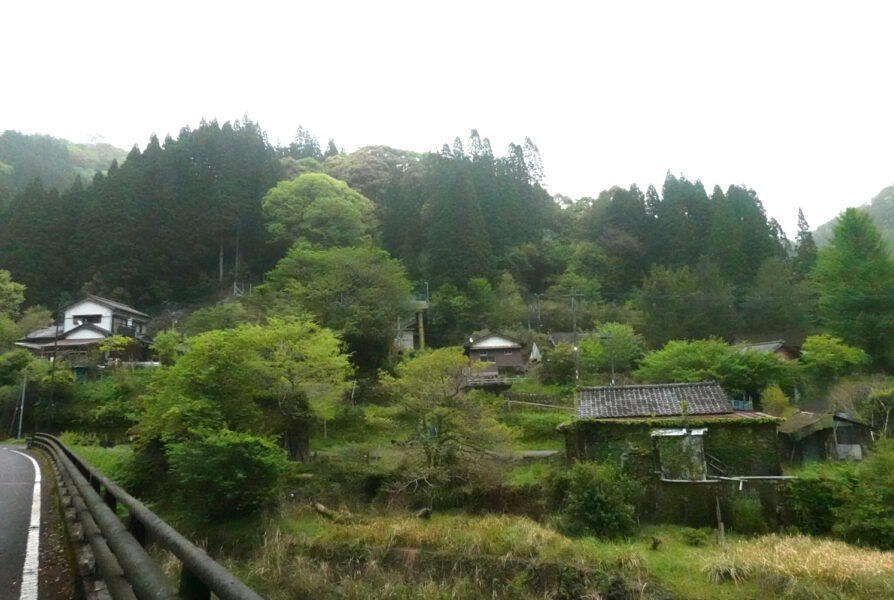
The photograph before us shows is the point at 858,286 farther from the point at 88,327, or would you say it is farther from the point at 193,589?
the point at 88,327

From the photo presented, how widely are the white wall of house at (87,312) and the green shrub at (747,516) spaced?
34379 millimetres

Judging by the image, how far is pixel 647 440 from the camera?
16.8 metres

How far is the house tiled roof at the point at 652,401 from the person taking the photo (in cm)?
1780

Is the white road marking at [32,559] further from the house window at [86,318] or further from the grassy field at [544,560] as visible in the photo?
the house window at [86,318]

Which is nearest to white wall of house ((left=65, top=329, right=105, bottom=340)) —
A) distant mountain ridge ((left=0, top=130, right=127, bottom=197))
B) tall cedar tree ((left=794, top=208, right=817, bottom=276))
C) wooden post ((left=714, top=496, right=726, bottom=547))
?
distant mountain ridge ((left=0, top=130, right=127, bottom=197))

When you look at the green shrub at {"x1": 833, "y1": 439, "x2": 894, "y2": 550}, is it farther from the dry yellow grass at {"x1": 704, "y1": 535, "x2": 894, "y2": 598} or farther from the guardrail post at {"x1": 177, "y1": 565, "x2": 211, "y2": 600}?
the guardrail post at {"x1": 177, "y1": 565, "x2": 211, "y2": 600}

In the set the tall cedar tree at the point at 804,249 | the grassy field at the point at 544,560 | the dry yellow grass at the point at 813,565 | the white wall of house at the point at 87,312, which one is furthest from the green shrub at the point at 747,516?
the white wall of house at the point at 87,312

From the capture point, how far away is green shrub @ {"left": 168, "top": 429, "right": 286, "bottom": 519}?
14523mm

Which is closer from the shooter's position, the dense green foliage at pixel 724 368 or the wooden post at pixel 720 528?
the wooden post at pixel 720 528

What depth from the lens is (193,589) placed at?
2.08 m

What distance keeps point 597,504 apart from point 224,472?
32.9 feet

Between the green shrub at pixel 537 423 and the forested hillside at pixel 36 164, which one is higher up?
the forested hillside at pixel 36 164

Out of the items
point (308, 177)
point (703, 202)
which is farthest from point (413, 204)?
point (703, 202)

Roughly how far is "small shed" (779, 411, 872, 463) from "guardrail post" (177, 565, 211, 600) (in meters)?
22.6
